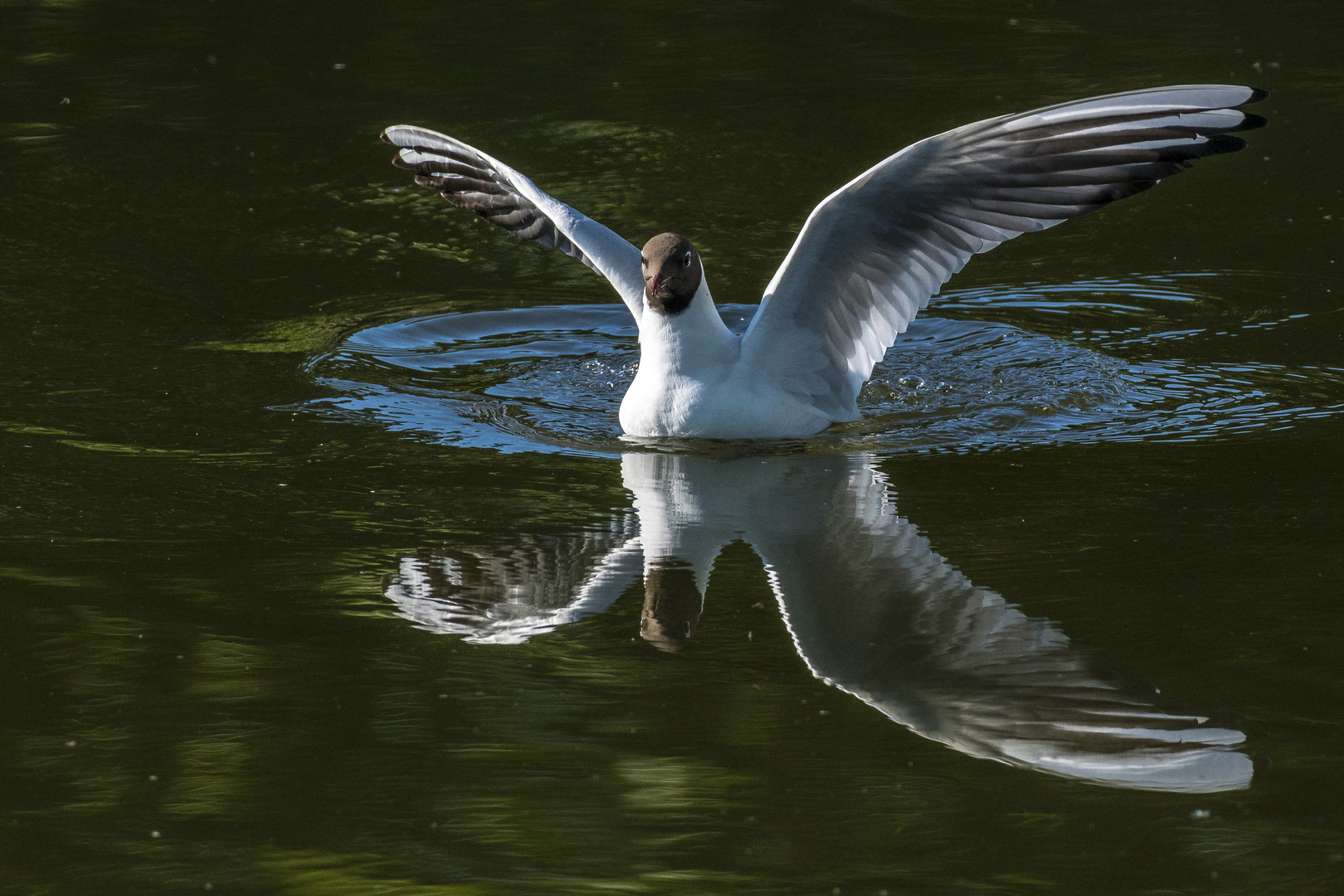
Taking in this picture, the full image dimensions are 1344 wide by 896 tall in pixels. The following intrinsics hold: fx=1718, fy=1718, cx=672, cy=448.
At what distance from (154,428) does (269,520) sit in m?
1.31

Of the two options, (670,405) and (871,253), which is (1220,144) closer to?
(871,253)

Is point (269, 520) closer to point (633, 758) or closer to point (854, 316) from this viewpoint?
point (633, 758)

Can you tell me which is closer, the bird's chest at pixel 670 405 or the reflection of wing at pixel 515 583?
the reflection of wing at pixel 515 583

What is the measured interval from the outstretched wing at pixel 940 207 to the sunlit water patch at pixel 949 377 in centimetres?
36

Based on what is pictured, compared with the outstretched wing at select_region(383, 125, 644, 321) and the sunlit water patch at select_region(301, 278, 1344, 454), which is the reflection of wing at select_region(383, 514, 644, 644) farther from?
the outstretched wing at select_region(383, 125, 644, 321)

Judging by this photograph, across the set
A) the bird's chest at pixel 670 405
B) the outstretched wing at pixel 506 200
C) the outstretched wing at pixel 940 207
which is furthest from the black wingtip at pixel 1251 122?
the outstretched wing at pixel 506 200

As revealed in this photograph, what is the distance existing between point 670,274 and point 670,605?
189 centimetres

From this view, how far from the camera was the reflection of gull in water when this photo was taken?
367cm

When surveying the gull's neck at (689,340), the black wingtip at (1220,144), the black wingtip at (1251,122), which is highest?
the black wingtip at (1251,122)

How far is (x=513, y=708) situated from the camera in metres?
3.95

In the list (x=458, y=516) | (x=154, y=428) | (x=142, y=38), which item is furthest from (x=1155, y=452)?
(x=142, y=38)

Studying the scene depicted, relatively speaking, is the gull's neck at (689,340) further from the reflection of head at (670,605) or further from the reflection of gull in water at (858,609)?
the reflection of head at (670,605)

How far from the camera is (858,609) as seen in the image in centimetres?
445

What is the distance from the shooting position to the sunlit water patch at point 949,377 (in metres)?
6.30
